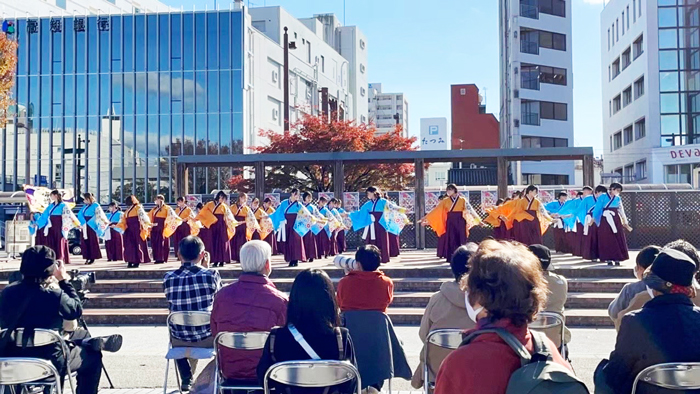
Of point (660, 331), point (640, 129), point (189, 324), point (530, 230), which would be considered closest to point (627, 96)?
point (640, 129)

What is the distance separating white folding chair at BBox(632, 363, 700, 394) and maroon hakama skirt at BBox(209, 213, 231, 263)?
12501 mm

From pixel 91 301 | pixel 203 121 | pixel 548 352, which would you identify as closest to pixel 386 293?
pixel 548 352

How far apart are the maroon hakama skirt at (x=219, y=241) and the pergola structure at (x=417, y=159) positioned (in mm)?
4106

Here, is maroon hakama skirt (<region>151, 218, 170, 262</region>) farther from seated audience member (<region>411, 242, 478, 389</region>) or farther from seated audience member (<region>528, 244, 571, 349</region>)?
seated audience member (<region>411, 242, 478, 389</region>)

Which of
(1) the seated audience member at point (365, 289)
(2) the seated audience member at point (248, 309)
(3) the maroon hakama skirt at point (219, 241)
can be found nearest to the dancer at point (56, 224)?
(3) the maroon hakama skirt at point (219, 241)

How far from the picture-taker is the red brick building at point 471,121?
5509cm

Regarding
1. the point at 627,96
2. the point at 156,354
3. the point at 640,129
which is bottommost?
the point at 156,354

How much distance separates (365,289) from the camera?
5.71 meters

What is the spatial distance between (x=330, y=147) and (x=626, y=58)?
92.2 feet

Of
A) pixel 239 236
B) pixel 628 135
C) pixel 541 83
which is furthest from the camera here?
pixel 628 135

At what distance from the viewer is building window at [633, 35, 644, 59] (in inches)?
1741

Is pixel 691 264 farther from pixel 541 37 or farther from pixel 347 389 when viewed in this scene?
pixel 541 37

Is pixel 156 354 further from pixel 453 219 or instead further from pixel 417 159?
pixel 417 159

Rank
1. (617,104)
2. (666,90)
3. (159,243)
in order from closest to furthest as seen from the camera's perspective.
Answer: (159,243), (666,90), (617,104)
